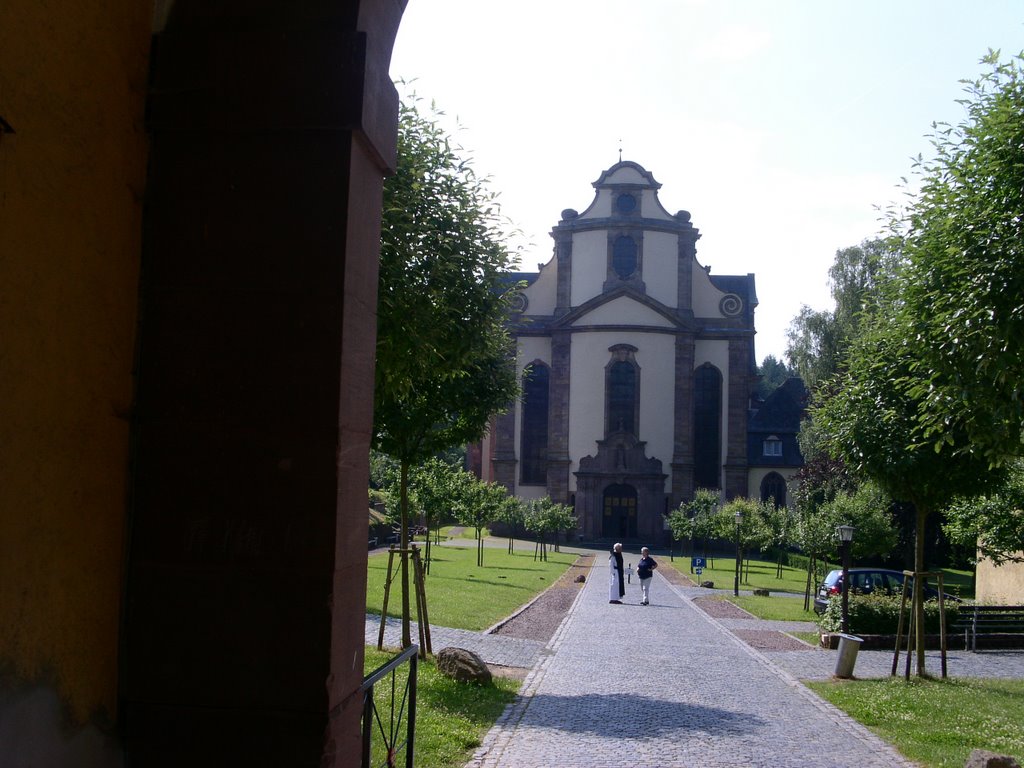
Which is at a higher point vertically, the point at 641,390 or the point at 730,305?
the point at 730,305

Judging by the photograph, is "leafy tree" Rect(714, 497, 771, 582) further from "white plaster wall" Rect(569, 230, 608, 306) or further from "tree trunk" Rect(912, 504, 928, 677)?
"white plaster wall" Rect(569, 230, 608, 306)

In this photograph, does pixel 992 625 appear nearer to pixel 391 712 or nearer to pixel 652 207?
pixel 391 712

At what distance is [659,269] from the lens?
5800cm

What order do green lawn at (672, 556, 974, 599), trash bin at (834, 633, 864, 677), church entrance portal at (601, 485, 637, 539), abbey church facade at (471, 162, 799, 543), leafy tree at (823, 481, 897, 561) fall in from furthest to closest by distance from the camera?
abbey church facade at (471, 162, 799, 543)
church entrance portal at (601, 485, 637, 539)
green lawn at (672, 556, 974, 599)
leafy tree at (823, 481, 897, 561)
trash bin at (834, 633, 864, 677)

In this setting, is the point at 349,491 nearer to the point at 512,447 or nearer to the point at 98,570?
the point at 98,570

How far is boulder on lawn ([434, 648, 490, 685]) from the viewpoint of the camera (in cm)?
1100

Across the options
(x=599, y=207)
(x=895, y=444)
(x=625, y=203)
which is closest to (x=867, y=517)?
(x=895, y=444)

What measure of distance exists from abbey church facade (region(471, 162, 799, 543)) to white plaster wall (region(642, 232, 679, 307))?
6 cm

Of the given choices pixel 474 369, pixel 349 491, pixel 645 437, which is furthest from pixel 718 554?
pixel 349 491

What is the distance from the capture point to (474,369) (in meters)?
13.0

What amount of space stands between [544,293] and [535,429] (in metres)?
7.96

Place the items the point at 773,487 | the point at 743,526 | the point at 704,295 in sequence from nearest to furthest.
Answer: the point at 743,526
the point at 773,487
the point at 704,295

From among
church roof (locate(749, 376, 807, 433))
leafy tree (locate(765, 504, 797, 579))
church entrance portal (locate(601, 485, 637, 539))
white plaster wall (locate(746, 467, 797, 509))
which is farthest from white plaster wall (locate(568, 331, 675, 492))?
leafy tree (locate(765, 504, 797, 579))

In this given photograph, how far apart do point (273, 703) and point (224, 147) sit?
1.83 metres
